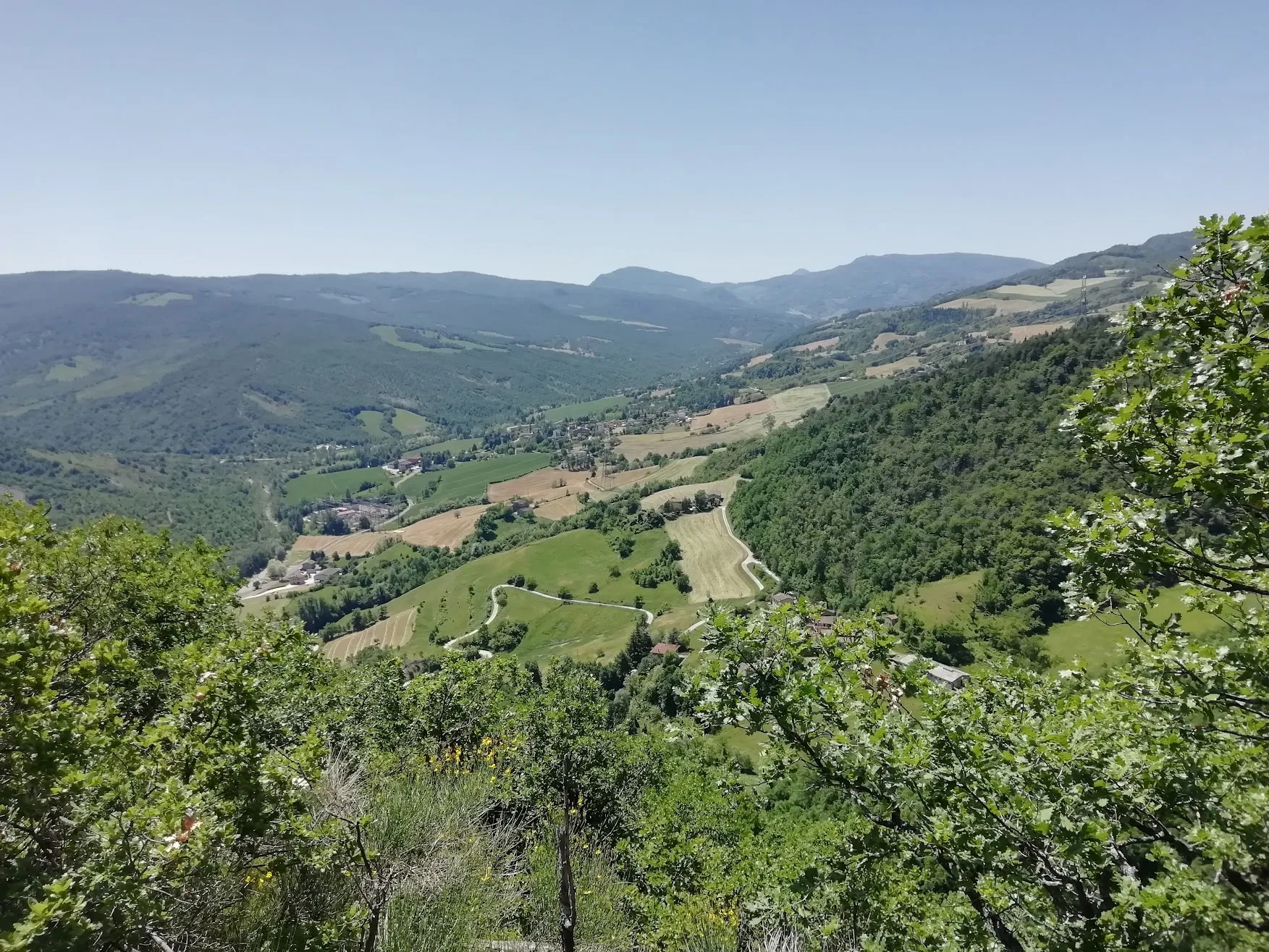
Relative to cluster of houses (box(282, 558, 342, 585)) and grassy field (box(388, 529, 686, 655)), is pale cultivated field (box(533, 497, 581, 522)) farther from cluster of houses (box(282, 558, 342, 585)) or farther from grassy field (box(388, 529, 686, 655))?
cluster of houses (box(282, 558, 342, 585))

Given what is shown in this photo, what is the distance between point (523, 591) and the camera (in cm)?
12738

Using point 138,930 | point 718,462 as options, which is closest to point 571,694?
point 138,930

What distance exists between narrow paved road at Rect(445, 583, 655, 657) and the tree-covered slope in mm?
28042

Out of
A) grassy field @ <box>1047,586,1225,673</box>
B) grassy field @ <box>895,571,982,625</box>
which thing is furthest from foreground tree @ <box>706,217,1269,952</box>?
grassy field @ <box>895,571,982,625</box>

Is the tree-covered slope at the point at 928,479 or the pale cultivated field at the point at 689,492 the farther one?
the pale cultivated field at the point at 689,492

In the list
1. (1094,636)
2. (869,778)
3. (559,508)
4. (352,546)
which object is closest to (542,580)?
(559,508)

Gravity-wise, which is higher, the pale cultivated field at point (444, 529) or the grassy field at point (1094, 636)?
the grassy field at point (1094, 636)

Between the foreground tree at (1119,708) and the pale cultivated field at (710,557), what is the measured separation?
325 ft

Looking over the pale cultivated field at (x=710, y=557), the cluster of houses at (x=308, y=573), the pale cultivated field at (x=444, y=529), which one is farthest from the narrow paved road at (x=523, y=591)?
the cluster of houses at (x=308, y=573)

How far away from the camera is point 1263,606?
831cm

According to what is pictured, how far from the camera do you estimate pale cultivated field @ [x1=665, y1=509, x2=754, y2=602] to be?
11462 centimetres

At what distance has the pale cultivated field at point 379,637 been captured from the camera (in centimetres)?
11500

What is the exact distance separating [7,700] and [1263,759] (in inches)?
538

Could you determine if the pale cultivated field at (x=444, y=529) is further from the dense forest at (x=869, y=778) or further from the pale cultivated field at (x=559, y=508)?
the dense forest at (x=869, y=778)
